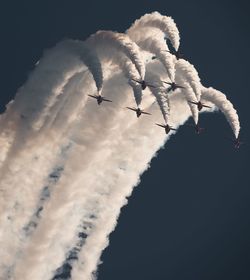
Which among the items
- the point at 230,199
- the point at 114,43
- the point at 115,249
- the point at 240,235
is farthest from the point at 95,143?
the point at 240,235

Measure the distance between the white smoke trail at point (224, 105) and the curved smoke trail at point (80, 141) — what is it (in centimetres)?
12

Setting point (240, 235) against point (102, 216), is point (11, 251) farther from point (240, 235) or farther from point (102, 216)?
point (240, 235)

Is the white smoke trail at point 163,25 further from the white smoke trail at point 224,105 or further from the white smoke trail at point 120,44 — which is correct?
the white smoke trail at point 224,105

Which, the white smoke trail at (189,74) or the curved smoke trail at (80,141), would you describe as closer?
the curved smoke trail at (80,141)

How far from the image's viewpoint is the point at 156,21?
3757 inches

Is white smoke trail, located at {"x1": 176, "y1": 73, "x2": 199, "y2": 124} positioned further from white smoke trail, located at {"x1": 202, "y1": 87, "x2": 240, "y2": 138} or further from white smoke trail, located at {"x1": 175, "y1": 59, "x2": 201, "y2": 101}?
white smoke trail, located at {"x1": 202, "y1": 87, "x2": 240, "y2": 138}

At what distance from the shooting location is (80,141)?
102 metres

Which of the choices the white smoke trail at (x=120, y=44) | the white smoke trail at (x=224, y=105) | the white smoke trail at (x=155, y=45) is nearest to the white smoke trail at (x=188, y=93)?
the white smoke trail at (x=224, y=105)

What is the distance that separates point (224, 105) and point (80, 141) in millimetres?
18155

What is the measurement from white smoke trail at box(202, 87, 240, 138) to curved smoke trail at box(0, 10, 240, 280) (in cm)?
12

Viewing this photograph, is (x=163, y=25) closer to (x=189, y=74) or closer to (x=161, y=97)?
(x=189, y=74)

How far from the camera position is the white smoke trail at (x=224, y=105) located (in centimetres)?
9812

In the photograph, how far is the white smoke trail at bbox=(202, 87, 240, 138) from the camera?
322ft

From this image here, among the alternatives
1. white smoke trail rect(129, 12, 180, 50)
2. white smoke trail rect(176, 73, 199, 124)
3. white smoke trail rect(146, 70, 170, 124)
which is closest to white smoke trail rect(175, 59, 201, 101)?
white smoke trail rect(176, 73, 199, 124)
